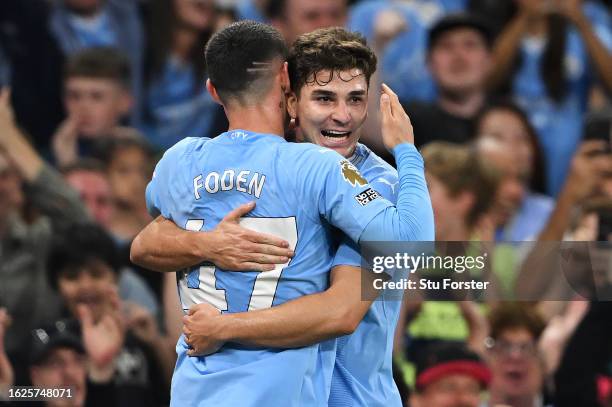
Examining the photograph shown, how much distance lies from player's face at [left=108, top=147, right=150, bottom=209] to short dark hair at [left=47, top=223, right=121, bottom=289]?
849mm

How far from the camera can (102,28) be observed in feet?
25.5

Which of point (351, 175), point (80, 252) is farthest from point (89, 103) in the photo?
point (351, 175)

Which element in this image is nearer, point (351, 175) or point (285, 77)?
point (351, 175)

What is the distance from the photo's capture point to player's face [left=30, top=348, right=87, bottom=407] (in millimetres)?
5570

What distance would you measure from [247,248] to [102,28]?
16.3ft

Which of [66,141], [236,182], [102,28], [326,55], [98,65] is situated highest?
[102,28]

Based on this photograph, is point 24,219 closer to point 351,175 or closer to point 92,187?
point 92,187

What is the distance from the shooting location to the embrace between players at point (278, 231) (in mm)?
3191

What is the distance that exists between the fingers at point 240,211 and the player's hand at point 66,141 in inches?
176

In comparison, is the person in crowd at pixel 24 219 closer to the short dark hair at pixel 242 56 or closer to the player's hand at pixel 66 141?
the player's hand at pixel 66 141

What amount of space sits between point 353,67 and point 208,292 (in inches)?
35.7

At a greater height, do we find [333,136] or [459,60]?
[459,60]

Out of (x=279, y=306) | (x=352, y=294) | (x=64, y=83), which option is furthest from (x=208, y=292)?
(x=64, y=83)

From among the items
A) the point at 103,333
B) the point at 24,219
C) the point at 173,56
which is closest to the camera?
the point at 103,333
